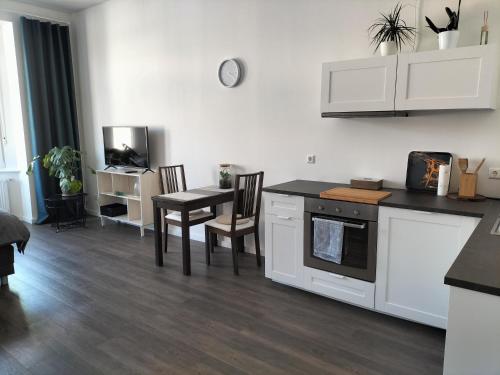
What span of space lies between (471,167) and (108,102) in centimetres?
474

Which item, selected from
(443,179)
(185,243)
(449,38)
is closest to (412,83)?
(449,38)

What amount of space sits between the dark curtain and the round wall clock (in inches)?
114

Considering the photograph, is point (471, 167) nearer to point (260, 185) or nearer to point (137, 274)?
point (260, 185)

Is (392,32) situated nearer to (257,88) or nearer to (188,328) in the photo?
(257,88)

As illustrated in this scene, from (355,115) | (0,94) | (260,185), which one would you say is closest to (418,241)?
(355,115)

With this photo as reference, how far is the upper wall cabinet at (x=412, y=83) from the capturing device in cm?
237

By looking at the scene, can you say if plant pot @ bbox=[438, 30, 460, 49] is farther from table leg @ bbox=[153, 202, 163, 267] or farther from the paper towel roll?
table leg @ bbox=[153, 202, 163, 267]

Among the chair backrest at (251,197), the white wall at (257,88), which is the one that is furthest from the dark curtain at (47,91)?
the chair backrest at (251,197)

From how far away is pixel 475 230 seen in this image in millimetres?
1885

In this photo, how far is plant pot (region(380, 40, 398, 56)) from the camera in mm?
2779

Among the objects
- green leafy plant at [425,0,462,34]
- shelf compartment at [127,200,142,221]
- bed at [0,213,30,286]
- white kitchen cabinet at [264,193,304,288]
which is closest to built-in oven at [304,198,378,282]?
white kitchen cabinet at [264,193,304,288]

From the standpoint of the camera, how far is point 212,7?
4.02 metres

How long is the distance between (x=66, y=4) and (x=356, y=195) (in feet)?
Result: 16.4

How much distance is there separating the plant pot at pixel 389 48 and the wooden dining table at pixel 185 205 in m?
1.98
